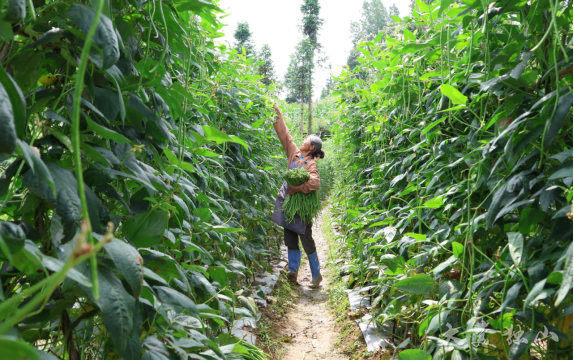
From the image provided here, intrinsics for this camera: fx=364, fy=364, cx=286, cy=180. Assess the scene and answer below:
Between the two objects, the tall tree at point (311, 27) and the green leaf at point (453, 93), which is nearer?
the green leaf at point (453, 93)

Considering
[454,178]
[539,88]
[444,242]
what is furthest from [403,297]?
[539,88]

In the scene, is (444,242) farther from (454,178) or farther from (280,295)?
(280,295)

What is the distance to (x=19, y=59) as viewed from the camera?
814 mm

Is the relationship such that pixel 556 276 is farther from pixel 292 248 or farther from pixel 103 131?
pixel 292 248

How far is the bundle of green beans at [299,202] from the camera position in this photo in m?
4.23

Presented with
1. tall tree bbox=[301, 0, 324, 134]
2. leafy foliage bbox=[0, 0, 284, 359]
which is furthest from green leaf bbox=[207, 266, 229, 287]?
tall tree bbox=[301, 0, 324, 134]

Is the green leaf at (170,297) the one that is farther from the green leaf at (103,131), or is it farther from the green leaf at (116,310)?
the green leaf at (103,131)

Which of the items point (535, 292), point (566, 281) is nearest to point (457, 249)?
point (535, 292)

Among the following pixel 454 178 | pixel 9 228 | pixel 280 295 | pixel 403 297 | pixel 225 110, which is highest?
pixel 225 110

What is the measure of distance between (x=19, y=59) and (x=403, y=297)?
1.96 meters

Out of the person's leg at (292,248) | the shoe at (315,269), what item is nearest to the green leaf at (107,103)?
the person's leg at (292,248)

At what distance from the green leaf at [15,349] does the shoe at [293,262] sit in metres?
4.15

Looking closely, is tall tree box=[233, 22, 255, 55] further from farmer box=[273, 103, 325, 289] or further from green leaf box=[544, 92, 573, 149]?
green leaf box=[544, 92, 573, 149]

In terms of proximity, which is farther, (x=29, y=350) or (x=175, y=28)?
(x=175, y=28)
